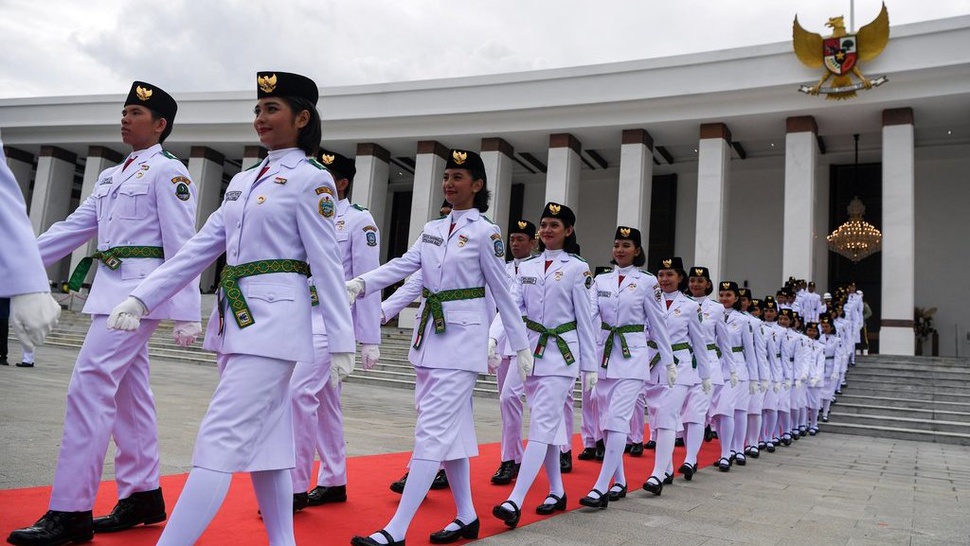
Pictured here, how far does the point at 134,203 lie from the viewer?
336cm

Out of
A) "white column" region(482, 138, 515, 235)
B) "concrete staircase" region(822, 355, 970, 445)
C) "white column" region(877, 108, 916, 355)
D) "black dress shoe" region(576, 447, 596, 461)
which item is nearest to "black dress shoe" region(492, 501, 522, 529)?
"black dress shoe" region(576, 447, 596, 461)

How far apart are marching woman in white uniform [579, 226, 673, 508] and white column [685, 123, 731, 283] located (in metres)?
15.3

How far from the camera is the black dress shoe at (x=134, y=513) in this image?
10.4ft

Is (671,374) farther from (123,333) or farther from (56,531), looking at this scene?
(56,531)

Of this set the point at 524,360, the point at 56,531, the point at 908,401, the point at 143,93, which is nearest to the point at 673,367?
the point at 524,360

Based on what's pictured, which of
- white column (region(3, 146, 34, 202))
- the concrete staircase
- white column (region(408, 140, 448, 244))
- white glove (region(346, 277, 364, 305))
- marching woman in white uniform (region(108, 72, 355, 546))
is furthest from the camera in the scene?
white column (region(3, 146, 34, 202))

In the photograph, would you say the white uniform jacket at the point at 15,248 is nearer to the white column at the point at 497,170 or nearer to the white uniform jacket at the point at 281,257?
the white uniform jacket at the point at 281,257

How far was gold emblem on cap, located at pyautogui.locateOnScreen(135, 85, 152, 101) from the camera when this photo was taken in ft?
11.6

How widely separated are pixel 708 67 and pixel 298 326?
19451mm

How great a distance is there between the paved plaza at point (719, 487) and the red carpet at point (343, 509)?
323 mm

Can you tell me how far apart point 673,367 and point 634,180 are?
1684 cm

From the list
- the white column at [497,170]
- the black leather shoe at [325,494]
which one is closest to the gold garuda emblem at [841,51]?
the white column at [497,170]

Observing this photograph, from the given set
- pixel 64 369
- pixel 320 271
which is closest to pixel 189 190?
pixel 320 271

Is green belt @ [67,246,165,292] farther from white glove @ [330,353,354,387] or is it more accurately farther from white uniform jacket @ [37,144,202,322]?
white glove @ [330,353,354,387]
